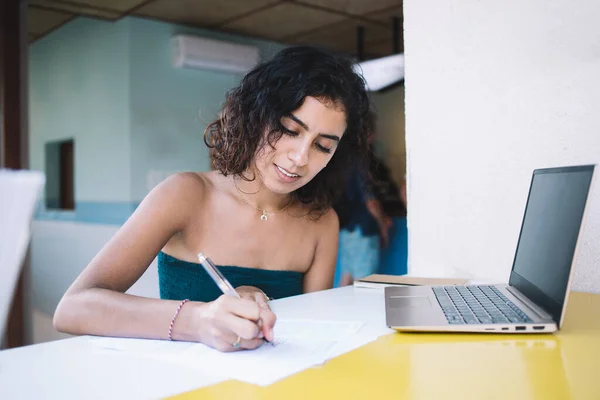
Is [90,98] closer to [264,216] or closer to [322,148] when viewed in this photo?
[264,216]

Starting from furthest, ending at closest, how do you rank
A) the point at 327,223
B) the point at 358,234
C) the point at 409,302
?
the point at 358,234 → the point at 327,223 → the point at 409,302

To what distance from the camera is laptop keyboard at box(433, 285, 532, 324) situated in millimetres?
879

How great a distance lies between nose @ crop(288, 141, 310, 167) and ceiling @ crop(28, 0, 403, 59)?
3016 millimetres

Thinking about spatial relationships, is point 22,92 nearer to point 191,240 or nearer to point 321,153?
point 191,240

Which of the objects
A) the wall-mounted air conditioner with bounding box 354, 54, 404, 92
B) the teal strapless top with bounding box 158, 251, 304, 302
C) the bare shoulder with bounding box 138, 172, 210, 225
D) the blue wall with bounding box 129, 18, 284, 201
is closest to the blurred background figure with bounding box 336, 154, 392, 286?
the wall-mounted air conditioner with bounding box 354, 54, 404, 92

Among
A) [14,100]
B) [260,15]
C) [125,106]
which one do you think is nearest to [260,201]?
[14,100]

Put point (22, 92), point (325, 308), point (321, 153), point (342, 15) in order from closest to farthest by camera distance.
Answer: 1. point (325, 308)
2. point (321, 153)
3. point (22, 92)
4. point (342, 15)

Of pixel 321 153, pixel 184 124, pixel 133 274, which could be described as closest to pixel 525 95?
pixel 321 153

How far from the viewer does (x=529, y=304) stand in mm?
958

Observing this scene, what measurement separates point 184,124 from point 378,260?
7.72 ft

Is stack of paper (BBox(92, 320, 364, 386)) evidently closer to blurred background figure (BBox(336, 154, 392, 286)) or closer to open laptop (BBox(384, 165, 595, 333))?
open laptop (BBox(384, 165, 595, 333))

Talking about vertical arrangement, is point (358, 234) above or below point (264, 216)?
below

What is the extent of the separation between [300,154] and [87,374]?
70cm

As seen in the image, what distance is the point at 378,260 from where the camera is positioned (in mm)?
3635
